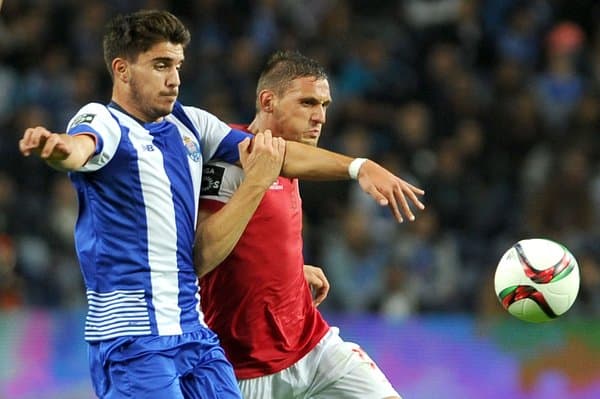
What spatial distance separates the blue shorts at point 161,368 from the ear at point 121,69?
1.10 metres

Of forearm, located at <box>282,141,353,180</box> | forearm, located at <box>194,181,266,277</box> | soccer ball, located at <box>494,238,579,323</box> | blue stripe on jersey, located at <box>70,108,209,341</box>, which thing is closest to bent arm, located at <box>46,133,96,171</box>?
blue stripe on jersey, located at <box>70,108,209,341</box>

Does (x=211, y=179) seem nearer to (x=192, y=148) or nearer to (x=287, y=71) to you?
(x=192, y=148)

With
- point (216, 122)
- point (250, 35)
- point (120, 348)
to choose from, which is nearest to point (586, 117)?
point (250, 35)

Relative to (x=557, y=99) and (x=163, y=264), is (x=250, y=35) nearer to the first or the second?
(x=557, y=99)

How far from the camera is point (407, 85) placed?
13461mm

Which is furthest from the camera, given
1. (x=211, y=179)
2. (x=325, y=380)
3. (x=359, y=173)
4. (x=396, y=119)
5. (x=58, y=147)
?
(x=396, y=119)

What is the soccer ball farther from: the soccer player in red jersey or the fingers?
the fingers

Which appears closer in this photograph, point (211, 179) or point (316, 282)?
point (211, 179)

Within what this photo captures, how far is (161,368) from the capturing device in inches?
197

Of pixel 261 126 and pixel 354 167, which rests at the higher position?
pixel 261 126

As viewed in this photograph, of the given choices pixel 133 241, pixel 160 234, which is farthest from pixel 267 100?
pixel 133 241

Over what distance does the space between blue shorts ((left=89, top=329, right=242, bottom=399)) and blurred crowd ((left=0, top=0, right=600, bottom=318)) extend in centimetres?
599

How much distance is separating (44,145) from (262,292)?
1.86m

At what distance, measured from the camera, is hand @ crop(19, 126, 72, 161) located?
4.39m
